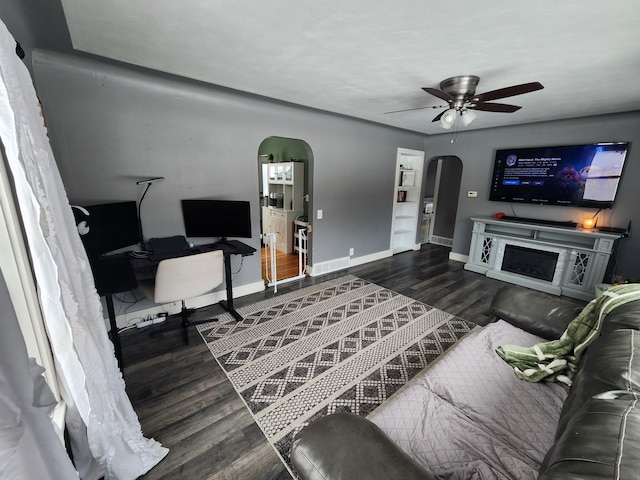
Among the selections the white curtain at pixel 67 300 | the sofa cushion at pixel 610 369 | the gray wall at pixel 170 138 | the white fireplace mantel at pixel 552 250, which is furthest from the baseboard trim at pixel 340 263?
the sofa cushion at pixel 610 369

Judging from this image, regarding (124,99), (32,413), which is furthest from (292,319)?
(124,99)

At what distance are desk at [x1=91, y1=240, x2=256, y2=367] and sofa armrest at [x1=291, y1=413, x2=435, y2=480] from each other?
1.63m

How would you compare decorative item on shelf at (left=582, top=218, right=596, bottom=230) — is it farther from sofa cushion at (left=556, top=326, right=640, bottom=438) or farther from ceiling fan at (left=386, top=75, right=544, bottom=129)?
sofa cushion at (left=556, top=326, right=640, bottom=438)

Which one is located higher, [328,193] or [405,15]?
[405,15]

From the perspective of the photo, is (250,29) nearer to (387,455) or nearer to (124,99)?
(124,99)

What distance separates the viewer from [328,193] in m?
4.03

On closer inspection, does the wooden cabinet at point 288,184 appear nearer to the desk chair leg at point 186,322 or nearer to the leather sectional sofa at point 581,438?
the desk chair leg at point 186,322

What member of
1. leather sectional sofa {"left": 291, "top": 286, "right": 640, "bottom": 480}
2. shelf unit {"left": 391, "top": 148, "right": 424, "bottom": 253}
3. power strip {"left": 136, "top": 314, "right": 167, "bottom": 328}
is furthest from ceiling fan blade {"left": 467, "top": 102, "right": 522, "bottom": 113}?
power strip {"left": 136, "top": 314, "right": 167, "bottom": 328}

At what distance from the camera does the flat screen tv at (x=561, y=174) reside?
134 inches

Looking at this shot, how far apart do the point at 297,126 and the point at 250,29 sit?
72.9 inches

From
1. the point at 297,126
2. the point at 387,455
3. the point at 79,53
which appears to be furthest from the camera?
the point at 297,126

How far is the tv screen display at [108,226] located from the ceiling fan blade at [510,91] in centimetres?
335

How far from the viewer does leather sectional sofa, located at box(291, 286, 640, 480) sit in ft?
2.04

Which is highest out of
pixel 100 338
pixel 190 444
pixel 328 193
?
pixel 328 193
